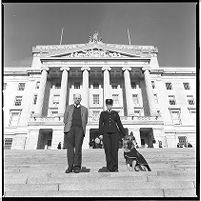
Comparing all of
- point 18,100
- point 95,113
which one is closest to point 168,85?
point 95,113

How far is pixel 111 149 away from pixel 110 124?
31.2 inches

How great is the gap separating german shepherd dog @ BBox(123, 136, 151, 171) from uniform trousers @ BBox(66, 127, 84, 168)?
1613 millimetres

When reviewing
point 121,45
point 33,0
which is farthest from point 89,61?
point 33,0

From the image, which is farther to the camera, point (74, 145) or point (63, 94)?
point (63, 94)

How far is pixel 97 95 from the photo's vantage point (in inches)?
1665

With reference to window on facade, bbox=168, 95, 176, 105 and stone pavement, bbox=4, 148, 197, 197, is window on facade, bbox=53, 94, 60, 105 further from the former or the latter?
stone pavement, bbox=4, 148, 197, 197

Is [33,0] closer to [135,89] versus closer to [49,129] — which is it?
[49,129]

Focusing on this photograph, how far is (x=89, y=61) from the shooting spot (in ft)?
134

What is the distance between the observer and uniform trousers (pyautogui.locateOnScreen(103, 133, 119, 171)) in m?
6.91

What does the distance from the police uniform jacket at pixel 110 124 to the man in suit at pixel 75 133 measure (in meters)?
0.62

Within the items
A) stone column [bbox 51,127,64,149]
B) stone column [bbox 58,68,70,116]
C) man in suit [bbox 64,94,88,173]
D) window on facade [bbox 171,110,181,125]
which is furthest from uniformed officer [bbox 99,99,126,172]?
window on facade [bbox 171,110,181,125]

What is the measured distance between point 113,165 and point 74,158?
1.24 meters

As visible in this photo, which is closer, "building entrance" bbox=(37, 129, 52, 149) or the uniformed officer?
the uniformed officer

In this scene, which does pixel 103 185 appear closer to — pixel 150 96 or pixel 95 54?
pixel 150 96
